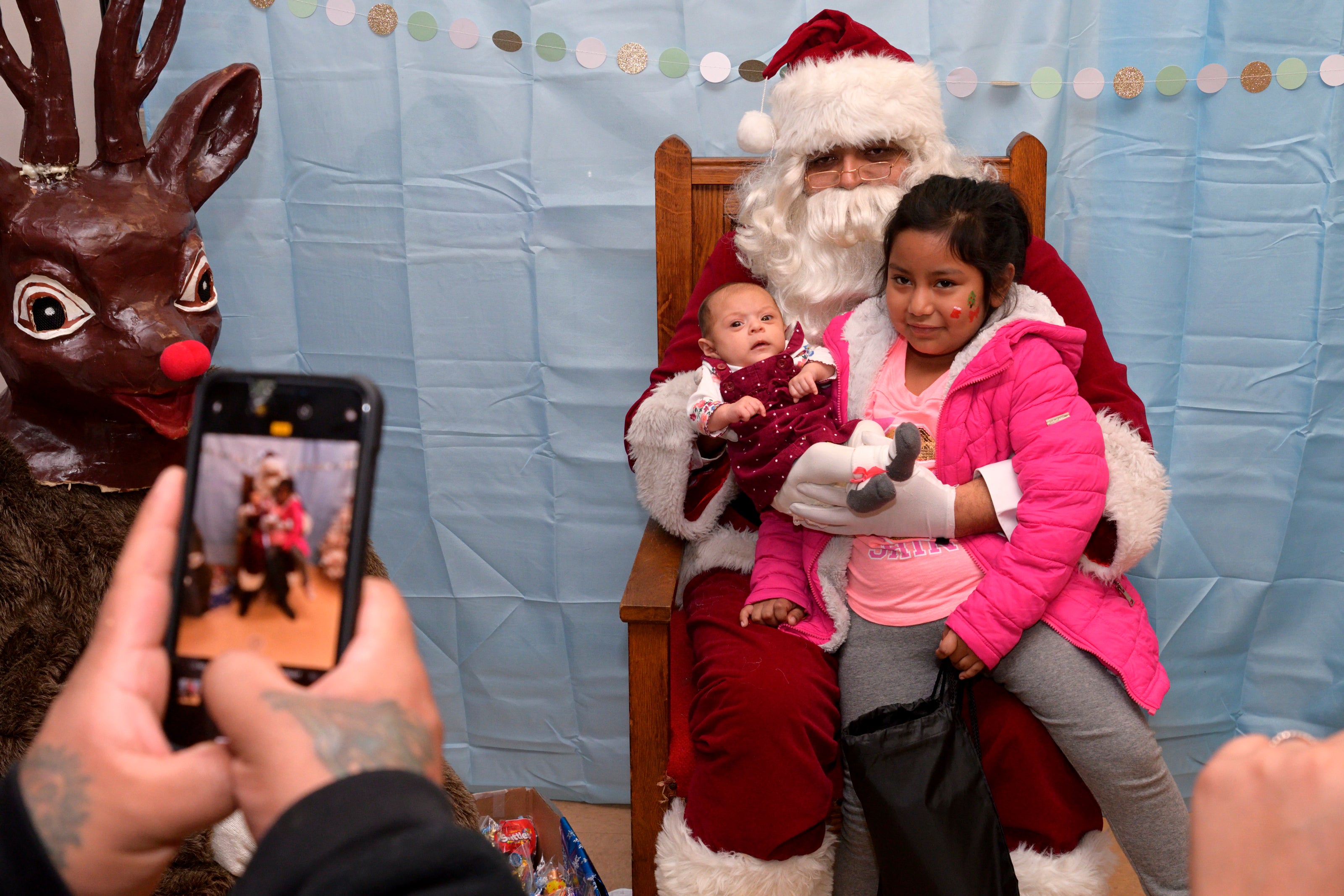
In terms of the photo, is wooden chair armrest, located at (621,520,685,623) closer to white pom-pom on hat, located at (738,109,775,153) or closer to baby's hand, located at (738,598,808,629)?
baby's hand, located at (738,598,808,629)

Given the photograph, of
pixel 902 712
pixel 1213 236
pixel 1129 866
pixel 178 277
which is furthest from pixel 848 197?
pixel 1129 866

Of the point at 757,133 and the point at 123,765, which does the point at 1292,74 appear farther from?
the point at 123,765

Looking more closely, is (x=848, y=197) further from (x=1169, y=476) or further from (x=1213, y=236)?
(x=1169, y=476)

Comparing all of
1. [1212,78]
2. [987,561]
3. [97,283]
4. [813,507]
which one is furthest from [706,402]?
[1212,78]

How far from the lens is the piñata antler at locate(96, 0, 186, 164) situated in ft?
4.07

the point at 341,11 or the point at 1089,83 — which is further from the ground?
the point at 341,11

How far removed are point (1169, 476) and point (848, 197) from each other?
3.06ft

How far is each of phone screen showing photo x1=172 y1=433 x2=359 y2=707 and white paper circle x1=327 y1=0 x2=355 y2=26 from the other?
5.10 feet

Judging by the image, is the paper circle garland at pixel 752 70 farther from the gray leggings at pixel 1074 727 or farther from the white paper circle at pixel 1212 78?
Answer: the gray leggings at pixel 1074 727

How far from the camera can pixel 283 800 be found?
494mm

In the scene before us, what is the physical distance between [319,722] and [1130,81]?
1.87 m

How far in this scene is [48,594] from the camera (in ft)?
3.58

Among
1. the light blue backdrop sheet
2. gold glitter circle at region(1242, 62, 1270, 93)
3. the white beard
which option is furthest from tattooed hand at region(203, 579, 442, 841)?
gold glitter circle at region(1242, 62, 1270, 93)

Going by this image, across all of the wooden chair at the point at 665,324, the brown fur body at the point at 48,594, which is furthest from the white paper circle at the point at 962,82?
the brown fur body at the point at 48,594
